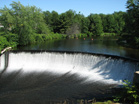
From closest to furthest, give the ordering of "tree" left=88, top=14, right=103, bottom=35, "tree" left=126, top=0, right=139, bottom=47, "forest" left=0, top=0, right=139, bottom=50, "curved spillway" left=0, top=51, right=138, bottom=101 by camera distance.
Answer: "curved spillway" left=0, top=51, right=138, bottom=101 < "tree" left=126, top=0, right=139, bottom=47 < "forest" left=0, top=0, right=139, bottom=50 < "tree" left=88, top=14, right=103, bottom=35

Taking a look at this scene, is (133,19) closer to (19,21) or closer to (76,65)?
(76,65)

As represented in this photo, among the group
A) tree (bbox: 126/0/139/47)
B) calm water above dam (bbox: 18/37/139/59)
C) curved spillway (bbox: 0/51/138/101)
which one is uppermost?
tree (bbox: 126/0/139/47)

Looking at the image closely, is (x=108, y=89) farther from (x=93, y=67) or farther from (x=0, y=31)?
(x=0, y=31)

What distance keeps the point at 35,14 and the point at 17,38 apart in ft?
30.4

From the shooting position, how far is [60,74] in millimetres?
11664

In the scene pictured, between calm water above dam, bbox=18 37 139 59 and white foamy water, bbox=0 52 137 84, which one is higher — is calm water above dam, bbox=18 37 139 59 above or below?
above

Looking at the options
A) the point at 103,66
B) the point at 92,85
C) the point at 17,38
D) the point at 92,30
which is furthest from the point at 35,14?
the point at 92,30

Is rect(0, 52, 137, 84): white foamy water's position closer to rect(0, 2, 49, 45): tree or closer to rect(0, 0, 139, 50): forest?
rect(0, 0, 139, 50): forest

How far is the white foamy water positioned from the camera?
10.6 m

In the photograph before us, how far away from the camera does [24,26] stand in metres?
24.1

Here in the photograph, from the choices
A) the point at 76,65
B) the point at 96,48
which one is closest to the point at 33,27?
the point at 96,48

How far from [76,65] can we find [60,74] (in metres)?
2.04

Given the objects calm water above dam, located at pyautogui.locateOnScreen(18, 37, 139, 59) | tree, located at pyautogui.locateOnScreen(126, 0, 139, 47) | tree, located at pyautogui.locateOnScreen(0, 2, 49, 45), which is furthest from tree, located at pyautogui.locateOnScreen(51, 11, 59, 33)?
tree, located at pyautogui.locateOnScreen(126, 0, 139, 47)

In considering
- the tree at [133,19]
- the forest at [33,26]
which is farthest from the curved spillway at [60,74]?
the tree at [133,19]
